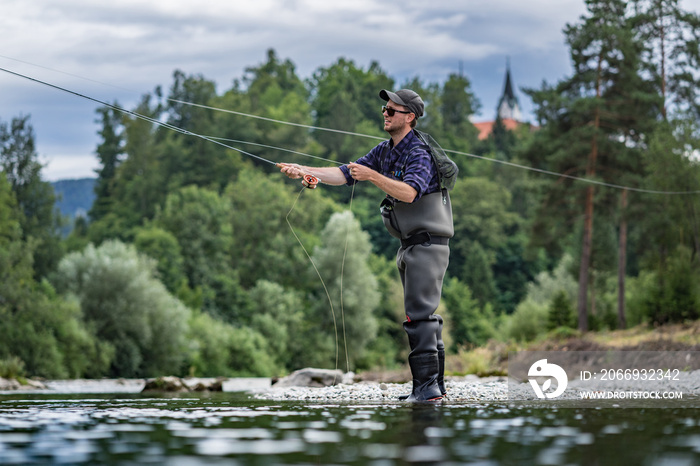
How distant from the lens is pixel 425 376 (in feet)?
21.5

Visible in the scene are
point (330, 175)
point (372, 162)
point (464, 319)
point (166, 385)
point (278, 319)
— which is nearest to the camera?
point (330, 175)

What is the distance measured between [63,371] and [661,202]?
25.1m

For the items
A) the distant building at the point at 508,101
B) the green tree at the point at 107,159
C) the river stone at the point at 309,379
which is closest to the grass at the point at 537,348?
the river stone at the point at 309,379

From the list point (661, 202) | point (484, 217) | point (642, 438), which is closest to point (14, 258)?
point (661, 202)

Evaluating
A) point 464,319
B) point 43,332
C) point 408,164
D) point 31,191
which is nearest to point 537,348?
point 408,164

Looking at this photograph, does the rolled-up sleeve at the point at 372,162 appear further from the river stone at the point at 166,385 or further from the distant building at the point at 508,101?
the distant building at the point at 508,101

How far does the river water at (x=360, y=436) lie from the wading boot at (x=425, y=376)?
A: 3.48ft

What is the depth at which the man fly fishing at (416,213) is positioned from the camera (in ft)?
21.5

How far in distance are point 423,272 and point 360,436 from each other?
2.90 m

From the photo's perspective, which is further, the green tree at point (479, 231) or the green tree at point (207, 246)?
the green tree at point (479, 231)

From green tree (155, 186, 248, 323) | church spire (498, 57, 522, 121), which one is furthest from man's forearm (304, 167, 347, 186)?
church spire (498, 57, 522, 121)

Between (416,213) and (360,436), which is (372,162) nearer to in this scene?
(416,213)

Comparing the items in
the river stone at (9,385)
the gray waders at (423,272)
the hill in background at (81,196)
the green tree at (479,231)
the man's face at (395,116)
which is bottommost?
the river stone at (9,385)

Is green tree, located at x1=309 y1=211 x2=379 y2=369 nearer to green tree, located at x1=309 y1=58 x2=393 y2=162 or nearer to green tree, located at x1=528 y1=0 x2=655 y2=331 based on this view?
green tree, located at x1=528 y1=0 x2=655 y2=331
